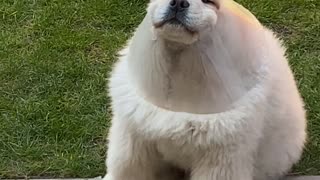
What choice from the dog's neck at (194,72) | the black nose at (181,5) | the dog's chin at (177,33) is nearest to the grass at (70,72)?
the dog's neck at (194,72)

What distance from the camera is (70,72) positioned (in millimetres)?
4109

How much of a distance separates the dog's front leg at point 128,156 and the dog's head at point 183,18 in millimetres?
463

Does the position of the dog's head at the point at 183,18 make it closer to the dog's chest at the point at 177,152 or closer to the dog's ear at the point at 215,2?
the dog's ear at the point at 215,2

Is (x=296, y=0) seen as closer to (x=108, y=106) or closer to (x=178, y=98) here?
(x=108, y=106)

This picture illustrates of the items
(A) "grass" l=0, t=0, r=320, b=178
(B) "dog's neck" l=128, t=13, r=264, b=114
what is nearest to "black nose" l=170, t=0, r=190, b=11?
(B) "dog's neck" l=128, t=13, r=264, b=114

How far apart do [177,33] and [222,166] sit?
55 centimetres

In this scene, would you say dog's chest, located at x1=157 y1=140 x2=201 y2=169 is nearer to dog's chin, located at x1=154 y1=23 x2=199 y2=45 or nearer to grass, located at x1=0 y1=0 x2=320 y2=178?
dog's chin, located at x1=154 y1=23 x2=199 y2=45

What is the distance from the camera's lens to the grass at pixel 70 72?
362 cm

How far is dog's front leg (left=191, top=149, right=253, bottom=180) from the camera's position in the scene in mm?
2938

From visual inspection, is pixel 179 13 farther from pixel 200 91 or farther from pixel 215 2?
pixel 200 91

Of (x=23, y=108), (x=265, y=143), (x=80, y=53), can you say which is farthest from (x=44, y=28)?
(x=265, y=143)

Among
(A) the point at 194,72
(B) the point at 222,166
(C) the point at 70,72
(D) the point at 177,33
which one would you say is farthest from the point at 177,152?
(C) the point at 70,72

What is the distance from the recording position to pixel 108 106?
12.8 ft

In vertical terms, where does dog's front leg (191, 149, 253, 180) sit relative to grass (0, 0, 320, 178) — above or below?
above
